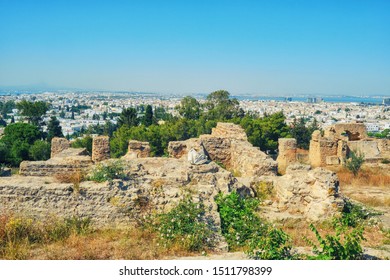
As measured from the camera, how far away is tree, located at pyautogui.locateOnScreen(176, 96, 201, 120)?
37125mm

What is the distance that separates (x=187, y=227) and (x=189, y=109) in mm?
31997

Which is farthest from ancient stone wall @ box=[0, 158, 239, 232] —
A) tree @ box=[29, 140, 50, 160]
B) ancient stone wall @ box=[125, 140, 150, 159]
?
tree @ box=[29, 140, 50, 160]

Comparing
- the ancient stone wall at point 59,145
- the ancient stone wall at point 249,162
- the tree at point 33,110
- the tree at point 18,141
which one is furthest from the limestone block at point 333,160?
the tree at point 33,110

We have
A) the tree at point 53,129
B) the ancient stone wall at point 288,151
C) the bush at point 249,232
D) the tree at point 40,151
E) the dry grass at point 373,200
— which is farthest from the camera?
the tree at point 53,129

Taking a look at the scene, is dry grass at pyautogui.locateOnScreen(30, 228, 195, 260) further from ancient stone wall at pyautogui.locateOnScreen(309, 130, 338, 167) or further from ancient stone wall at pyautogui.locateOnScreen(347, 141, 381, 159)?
ancient stone wall at pyautogui.locateOnScreen(347, 141, 381, 159)

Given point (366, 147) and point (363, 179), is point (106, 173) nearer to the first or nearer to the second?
point (363, 179)

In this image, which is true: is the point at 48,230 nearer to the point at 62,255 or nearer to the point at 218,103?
the point at 62,255

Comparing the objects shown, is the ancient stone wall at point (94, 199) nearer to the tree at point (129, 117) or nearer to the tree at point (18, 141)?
the tree at point (18, 141)

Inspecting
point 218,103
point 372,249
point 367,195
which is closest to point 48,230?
point 372,249

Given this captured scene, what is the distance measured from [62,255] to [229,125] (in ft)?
40.2

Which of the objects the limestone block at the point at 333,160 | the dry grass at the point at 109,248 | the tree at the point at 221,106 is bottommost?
the limestone block at the point at 333,160

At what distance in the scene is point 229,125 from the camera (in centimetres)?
1645

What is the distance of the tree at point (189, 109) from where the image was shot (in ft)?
122

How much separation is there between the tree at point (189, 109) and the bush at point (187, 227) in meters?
31.1
